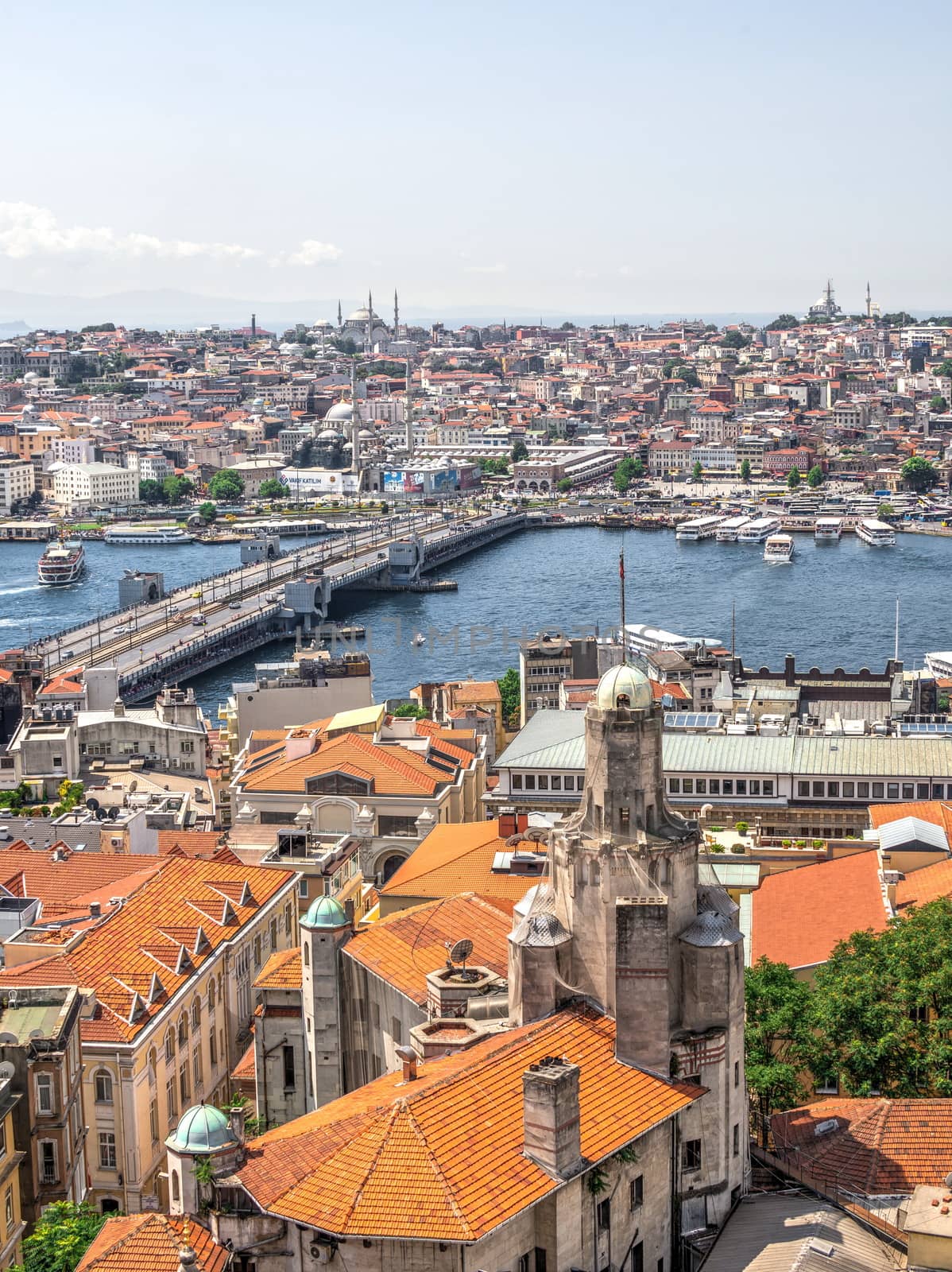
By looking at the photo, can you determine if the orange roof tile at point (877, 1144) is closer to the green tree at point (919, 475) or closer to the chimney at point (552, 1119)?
the chimney at point (552, 1119)

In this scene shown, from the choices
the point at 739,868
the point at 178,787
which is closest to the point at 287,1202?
the point at 739,868

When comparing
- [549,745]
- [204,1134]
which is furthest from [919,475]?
[204,1134]

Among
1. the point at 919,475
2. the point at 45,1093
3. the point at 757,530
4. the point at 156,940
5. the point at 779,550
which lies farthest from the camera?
the point at 919,475

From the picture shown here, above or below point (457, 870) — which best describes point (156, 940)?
above

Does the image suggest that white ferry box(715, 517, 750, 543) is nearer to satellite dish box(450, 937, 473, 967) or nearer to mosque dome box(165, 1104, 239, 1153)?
satellite dish box(450, 937, 473, 967)

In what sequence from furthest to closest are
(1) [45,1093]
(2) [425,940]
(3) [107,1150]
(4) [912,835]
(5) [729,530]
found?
(5) [729,530], (4) [912,835], (3) [107,1150], (2) [425,940], (1) [45,1093]

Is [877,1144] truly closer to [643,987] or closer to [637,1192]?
[637,1192]

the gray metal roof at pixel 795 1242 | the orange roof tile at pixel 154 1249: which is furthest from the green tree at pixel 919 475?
the orange roof tile at pixel 154 1249
